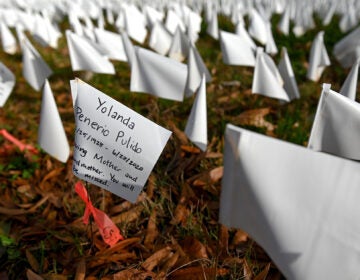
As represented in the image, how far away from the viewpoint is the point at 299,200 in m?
0.65

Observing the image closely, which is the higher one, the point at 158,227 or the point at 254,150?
the point at 254,150

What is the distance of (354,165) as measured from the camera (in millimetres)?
578

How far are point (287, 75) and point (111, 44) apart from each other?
1089mm

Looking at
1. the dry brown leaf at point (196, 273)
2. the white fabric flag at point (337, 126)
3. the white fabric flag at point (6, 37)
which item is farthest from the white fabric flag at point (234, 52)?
the white fabric flag at point (6, 37)

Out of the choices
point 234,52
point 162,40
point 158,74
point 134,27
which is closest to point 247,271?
point 158,74

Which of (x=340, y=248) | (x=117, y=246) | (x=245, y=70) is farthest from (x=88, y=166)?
(x=245, y=70)

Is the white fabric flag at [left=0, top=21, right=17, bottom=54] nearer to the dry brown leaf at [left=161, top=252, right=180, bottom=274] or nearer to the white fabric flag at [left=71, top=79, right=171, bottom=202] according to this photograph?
the white fabric flag at [left=71, top=79, right=171, bottom=202]

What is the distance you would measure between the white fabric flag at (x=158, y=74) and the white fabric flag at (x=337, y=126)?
64cm

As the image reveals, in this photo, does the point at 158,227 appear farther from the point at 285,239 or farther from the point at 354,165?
the point at 354,165

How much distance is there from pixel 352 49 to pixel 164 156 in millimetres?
1361

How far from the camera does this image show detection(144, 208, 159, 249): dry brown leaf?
1.17 m

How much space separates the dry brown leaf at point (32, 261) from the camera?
1088 mm

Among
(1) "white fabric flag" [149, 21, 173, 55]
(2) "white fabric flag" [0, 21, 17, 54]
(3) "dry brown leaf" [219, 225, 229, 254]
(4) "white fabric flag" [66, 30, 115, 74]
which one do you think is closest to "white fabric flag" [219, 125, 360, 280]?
(3) "dry brown leaf" [219, 225, 229, 254]

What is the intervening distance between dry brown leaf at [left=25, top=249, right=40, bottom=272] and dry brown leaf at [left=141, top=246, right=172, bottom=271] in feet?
1.17
